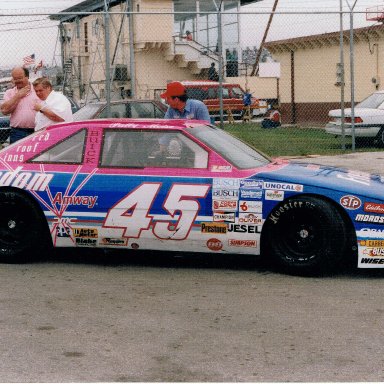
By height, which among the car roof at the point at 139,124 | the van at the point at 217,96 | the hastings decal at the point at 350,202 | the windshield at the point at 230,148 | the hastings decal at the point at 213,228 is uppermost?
the van at the point at 217,96

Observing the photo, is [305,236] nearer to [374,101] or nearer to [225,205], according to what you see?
[225,205]

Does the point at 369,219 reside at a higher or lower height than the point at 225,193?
lower

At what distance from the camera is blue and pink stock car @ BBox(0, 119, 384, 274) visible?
655 centimetres

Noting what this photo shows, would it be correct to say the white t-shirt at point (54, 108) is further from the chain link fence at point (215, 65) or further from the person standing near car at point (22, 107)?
the chain link fence at point (215, 65)

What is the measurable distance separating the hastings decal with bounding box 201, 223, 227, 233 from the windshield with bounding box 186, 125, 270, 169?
53 cm

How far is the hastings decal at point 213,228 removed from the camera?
265 inches

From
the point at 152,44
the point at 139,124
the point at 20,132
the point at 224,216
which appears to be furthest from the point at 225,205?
the point at 152,44

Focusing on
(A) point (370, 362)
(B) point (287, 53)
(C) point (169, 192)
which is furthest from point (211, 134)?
(B) point (287, 53)

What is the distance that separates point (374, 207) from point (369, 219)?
0.34ft

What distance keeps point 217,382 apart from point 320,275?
2.65m

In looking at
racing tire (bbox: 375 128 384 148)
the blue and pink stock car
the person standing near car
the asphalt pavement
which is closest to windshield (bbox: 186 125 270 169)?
the blue and pink stock car

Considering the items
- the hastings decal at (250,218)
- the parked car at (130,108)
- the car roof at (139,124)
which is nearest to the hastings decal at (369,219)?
the hastings decal at (250,218)

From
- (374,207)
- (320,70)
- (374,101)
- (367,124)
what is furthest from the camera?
(320,70)

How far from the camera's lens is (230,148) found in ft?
23.6
